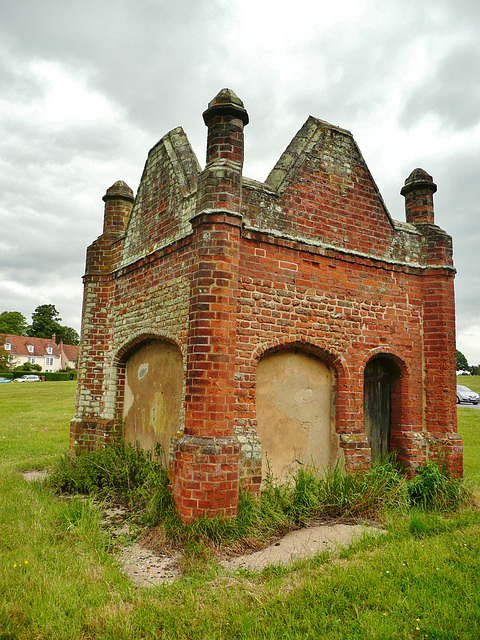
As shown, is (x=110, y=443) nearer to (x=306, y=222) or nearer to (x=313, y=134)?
(x=306, y=222)

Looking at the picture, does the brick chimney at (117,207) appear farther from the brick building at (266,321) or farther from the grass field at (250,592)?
the grass field at (250,592)

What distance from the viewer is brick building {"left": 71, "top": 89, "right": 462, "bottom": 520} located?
5.70 meters

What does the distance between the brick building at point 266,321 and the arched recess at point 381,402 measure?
2 cm

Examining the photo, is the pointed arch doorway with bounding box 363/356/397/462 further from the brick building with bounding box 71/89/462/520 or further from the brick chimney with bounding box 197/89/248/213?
the brick chimney with bounding box 197/89/248/213

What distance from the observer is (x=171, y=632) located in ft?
11.1

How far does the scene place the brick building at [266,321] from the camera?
18.7 ft

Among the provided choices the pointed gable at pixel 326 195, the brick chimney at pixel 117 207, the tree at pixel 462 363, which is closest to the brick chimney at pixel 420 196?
the pointed gable at pixel 326 195

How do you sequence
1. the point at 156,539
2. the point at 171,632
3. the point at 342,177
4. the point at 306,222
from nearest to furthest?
the point at 171,632 < the point at 156,539 < the point at 306,222 < the point at 342,177

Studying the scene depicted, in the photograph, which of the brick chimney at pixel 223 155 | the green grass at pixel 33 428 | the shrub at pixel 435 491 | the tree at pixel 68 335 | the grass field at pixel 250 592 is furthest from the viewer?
the tree at pixel 68 335

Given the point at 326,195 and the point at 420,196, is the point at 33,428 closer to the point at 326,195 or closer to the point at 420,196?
the point at 326,195

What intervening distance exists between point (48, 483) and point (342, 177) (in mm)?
6936

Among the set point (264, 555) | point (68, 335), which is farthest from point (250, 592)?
point (68, 335)

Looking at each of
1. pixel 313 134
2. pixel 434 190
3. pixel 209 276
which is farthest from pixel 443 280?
pixel 209 276

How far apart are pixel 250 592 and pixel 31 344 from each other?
7472cm
